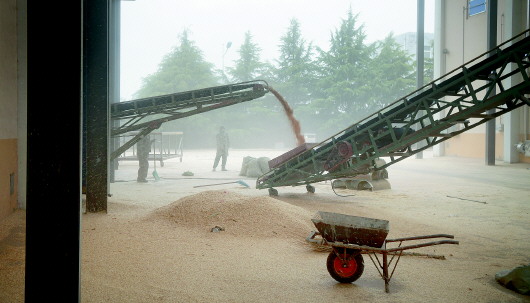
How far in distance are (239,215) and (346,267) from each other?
3.21 m

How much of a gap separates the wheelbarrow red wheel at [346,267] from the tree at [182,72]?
4247cm

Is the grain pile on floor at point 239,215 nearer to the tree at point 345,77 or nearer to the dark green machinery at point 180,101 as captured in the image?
the dark green machinery at point 180,101

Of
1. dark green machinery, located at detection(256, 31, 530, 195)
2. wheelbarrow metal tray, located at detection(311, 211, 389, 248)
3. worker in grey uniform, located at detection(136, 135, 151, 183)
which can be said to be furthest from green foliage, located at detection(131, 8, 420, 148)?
wheelbarrow metal tray, located at detection(311, 211, 389, 248)

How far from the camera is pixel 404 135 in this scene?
9.13 metres

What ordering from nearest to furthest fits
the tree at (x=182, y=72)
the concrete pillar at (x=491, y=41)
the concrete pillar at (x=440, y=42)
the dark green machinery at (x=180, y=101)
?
the dark green machinery at (x=180, y=101), the concrete pillar at (x=491, y=41), the concrete pillar at (x=440, y=42), the tree at (x=182, y=72)

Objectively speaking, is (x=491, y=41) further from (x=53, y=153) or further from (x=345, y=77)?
(x=345, y=77)

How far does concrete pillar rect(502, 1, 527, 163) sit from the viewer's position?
20.9m

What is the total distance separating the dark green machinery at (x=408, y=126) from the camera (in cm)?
807

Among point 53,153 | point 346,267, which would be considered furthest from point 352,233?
point 53,153

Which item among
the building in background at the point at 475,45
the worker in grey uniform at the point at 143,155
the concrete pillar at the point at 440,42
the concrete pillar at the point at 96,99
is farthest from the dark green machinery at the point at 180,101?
the concrete pillar at the point at 440,42

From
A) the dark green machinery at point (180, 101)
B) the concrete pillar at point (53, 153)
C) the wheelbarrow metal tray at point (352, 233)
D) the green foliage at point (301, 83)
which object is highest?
the green foliage at point (301, 83)

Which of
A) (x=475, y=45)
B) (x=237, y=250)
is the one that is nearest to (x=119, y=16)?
(x=237, y=250)

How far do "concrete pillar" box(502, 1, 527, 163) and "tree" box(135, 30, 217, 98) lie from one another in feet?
103

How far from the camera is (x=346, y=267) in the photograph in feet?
14.6
